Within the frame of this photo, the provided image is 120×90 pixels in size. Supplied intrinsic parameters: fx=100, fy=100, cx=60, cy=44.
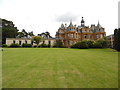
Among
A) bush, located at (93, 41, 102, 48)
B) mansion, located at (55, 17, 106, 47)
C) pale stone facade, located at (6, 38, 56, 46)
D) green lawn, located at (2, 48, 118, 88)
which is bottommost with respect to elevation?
green lawn, located at (2, 48, 118, 88)

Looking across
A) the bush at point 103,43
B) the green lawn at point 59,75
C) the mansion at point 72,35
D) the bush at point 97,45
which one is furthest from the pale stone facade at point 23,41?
the green lawn at point 59,75

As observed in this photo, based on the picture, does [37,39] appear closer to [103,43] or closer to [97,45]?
[97,45]

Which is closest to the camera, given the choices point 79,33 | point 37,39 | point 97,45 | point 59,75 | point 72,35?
point 59,75

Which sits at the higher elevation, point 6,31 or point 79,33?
point 6,31

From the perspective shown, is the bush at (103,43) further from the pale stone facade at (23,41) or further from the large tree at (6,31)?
the large tree at (6,31)

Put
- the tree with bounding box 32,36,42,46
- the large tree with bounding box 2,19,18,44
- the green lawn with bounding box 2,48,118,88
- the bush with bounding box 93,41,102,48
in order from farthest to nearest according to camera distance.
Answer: the large tree with bounding box 2,19,18,44 < the tree with bounding box 32,36,42,46 < the bush with bounding box 93,41,102,48 < the green lawn with bounding box 2,48,118,88

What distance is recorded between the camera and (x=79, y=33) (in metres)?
54.2

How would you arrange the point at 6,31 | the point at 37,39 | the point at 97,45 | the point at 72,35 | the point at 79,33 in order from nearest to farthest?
the point at 97,45 < the point at 37,39 < the point at 72,35 < the point at 79,33 < the point at 6,31

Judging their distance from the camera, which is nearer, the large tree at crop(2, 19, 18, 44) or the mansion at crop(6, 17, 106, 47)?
the mansion at crop(6, 17, 106, 47)

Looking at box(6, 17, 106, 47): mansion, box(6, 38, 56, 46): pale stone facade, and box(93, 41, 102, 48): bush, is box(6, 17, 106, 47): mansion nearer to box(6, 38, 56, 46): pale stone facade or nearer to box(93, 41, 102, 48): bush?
box(6, 38, 56, 46): pale stone facade

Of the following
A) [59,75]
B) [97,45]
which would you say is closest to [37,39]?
[97,45]

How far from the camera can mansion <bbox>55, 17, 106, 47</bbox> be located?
163 feet

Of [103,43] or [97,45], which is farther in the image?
[97,45]

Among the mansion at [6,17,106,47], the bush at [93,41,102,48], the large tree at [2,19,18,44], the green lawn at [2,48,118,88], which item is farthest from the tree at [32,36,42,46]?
the green lawn at [2,48,118,88]
